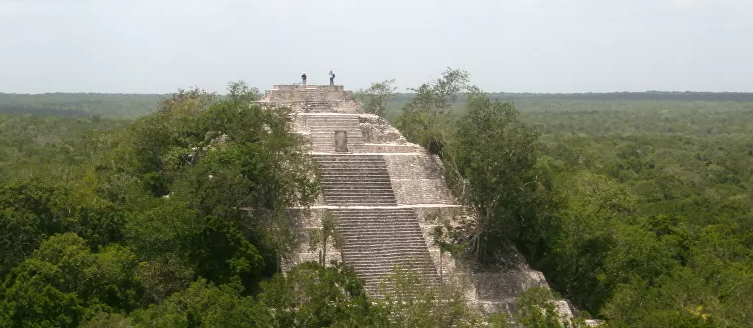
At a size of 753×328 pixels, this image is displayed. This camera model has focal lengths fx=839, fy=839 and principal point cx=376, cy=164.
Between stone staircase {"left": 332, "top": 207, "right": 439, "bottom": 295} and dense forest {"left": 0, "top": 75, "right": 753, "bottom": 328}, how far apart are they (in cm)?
103

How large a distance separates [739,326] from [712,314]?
22.9 inches

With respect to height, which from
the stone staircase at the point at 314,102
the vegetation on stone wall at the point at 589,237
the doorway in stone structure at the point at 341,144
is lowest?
the vegetation on stone wall at the point at 589,237

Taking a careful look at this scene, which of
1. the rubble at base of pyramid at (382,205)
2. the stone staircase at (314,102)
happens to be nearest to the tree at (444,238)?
the rubble at base of pyramid at (382,205)

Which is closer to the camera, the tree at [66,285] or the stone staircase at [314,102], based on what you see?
the tree at [66,285]

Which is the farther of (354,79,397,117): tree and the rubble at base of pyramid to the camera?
(354,79,397,117): tree

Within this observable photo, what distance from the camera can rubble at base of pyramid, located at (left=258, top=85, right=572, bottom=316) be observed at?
20.3 m

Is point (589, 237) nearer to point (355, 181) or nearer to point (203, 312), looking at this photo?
point (355, 181)

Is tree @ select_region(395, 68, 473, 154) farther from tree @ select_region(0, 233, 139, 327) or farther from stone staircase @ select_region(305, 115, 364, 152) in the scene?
tree @ select_region(0, 233, 139, 327)

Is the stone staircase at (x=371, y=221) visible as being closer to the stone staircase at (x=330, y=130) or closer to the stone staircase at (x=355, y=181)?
the stone staircase at (x=355, y=181)

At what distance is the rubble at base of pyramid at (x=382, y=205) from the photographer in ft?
66.6

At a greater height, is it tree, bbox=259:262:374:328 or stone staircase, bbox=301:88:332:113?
stone staircase, bbox=301:88:332:113

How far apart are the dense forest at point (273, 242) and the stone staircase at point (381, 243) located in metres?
1.03

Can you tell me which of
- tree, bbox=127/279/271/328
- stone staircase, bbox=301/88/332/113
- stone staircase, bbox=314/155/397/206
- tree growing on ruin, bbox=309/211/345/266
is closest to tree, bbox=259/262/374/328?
tree, bbox=127/279/271/328

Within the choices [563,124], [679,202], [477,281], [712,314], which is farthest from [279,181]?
[563,124]
